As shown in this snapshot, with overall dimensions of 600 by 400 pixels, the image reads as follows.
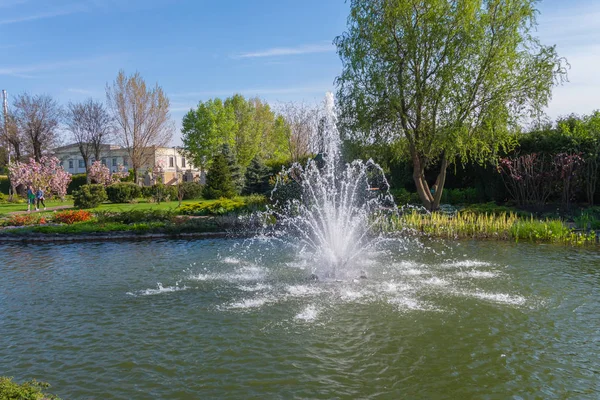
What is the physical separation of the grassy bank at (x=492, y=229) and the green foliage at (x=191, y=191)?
1914 centimetres

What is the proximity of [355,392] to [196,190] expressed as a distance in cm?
2840

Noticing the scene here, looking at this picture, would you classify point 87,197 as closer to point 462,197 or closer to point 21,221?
point 21,221

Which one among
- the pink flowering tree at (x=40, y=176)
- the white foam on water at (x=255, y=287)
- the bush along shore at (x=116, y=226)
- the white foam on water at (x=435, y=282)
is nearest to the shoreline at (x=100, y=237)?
the bush along shore at (x=116, y=226)

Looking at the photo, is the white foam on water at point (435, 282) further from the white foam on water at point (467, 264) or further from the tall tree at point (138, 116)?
the tall tree at point (138, 116)

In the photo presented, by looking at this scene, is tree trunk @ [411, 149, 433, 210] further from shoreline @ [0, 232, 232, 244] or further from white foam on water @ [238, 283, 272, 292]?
white foam on water @ [238, 283, 272, 292]

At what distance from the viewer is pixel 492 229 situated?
13.4 metres

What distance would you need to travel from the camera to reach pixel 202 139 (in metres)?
49.8

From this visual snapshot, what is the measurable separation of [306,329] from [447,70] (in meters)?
13.0

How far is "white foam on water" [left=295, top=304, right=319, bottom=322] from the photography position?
6637mm

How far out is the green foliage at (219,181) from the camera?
30.5m

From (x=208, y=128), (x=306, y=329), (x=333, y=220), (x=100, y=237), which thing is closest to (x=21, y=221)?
(x=100, y=237)

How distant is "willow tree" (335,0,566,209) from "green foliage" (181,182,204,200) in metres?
16.8

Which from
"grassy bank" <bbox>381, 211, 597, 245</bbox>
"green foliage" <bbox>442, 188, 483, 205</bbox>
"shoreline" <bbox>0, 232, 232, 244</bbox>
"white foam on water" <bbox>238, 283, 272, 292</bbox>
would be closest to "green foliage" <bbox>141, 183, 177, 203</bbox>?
"shoreline" <bbox>0, 232, 232, 244</bbox>

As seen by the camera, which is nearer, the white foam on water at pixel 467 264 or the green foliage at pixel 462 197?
the white foam on water at pixel 467 264
